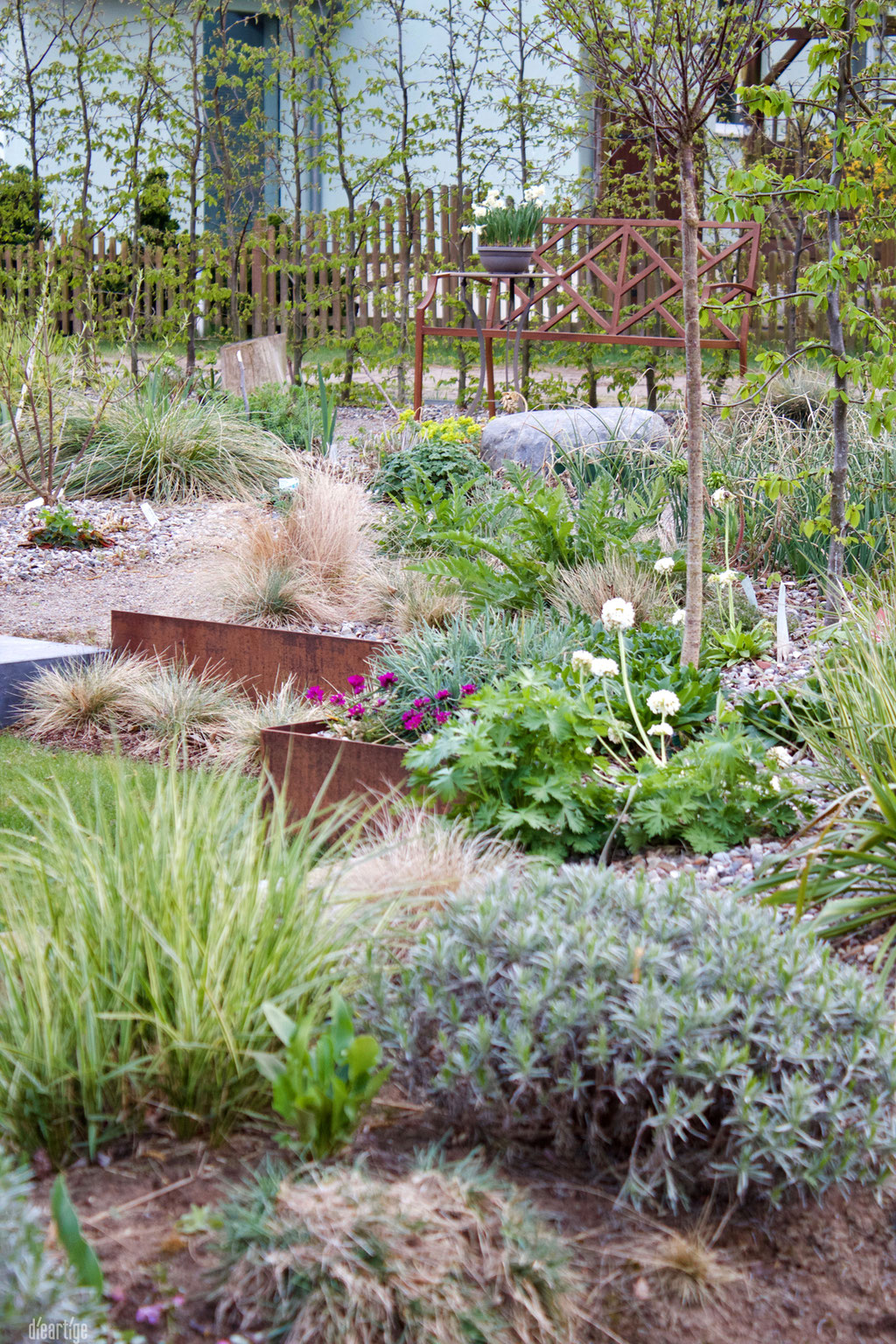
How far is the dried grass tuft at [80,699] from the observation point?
4312 mm

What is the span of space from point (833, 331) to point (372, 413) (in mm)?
6771

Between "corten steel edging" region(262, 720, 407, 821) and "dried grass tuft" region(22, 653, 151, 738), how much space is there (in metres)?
1.01

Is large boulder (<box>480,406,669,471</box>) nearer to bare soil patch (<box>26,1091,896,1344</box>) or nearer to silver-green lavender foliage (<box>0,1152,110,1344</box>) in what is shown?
bare soil patch (<box>26,1091,896,1344</box>)

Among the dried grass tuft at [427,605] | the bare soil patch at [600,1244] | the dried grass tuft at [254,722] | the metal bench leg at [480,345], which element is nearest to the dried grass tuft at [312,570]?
the dried grass tuft at [427,605]

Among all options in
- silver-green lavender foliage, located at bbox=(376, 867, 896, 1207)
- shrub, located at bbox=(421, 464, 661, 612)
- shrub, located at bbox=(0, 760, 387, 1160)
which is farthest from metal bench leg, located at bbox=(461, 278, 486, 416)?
silver-green lavender foliage, located at bbox=(376, 867, 896, 1207)

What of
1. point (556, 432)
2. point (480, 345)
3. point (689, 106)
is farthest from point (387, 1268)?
point (480, 345)

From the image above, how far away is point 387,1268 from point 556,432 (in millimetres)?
5553

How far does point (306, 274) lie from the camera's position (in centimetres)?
1085

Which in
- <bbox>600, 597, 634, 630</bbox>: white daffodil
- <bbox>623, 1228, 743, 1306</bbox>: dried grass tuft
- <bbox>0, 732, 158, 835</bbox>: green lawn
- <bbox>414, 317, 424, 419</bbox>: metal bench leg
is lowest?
<bbox>623, 1228, 743, 1306</bbox>: dried grass tuft

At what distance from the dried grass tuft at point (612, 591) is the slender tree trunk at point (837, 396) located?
2.10ft

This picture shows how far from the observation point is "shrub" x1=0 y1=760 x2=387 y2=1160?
1.70 m

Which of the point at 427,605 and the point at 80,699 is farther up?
the point at 427,605

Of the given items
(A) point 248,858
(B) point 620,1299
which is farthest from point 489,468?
(B) point 620,1299

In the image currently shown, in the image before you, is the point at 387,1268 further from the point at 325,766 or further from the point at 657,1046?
the point at 325,766
